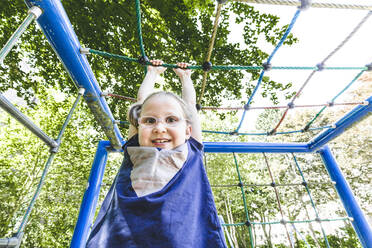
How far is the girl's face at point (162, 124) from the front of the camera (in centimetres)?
91

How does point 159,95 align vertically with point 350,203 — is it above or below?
above

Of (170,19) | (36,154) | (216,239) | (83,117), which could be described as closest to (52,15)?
(216,239)

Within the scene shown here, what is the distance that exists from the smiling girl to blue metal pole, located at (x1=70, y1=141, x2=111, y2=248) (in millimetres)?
1093

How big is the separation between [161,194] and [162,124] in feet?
1.04

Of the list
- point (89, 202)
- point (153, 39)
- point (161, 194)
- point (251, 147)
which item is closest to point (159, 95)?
point (161, 194)

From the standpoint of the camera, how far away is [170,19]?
2.52 meters

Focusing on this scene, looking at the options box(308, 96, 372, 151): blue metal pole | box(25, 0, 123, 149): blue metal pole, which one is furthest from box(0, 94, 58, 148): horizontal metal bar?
box(308, 96, 372, 151): blue metal pole

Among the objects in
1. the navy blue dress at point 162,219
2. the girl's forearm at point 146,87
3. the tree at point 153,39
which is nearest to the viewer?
the navy blue dress at point 162,219

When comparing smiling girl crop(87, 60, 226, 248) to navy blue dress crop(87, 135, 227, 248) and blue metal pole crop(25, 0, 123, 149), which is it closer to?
navy blue dress crop(87, 135, 227, 248)

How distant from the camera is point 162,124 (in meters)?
0.92

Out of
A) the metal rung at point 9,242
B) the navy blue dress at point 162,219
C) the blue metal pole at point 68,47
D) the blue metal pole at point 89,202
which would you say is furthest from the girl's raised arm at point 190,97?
the blue metal pole at point 89,202

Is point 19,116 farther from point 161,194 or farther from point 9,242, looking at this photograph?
point 161,194

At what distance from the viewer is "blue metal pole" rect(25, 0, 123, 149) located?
0.93 m

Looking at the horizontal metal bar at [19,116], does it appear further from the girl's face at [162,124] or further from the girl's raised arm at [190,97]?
the girl's raised arm at [190,97]
